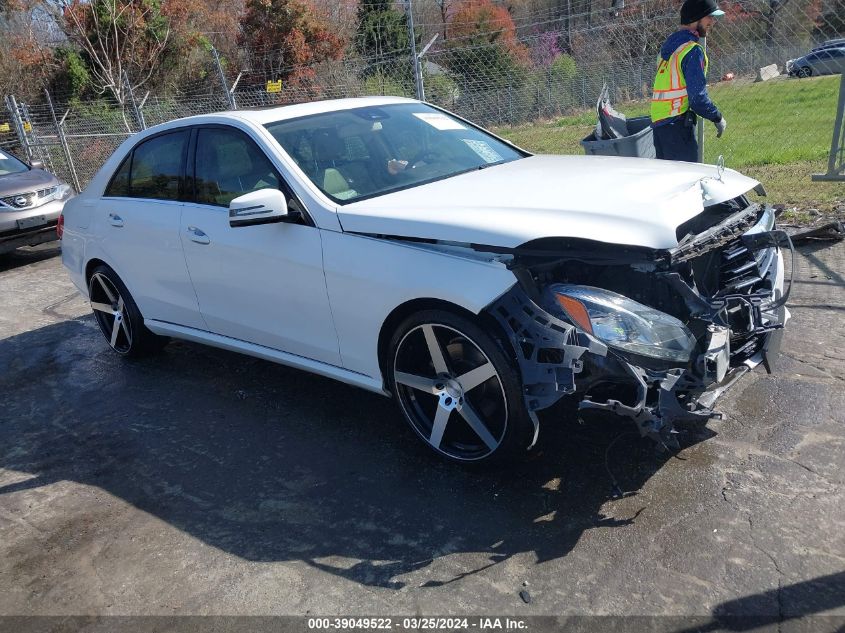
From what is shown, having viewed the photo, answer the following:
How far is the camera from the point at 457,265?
3.29 m

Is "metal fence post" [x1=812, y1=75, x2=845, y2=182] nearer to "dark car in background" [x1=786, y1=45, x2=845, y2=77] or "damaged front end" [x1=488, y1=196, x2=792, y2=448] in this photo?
"dark car in background" [x1=786, y1=45, x2=845, y2=77]

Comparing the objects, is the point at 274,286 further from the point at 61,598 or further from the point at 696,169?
the point at 696,169

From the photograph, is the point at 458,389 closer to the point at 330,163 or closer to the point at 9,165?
the point at 330,163

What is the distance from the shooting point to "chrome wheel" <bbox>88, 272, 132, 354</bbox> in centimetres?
563

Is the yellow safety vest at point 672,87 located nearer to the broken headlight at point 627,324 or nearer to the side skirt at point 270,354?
the broken headlight at point 627,324

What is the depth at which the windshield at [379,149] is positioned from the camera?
4094 mm

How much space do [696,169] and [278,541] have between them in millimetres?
2818

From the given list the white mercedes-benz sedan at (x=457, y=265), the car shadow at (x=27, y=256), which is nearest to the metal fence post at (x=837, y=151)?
the white mercedes-benz sedan at (x=457, y=265)

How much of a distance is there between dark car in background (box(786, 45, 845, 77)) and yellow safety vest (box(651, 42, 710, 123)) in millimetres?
1596

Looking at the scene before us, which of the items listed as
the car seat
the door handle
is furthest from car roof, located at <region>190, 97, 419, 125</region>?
the door handle

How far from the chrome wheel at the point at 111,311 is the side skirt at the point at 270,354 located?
348mm

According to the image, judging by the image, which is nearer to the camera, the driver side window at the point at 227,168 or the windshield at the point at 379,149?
the windshield at the point at 379,149

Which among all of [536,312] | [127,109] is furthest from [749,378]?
[127,109]

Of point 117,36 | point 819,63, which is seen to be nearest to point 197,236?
point 819,63
